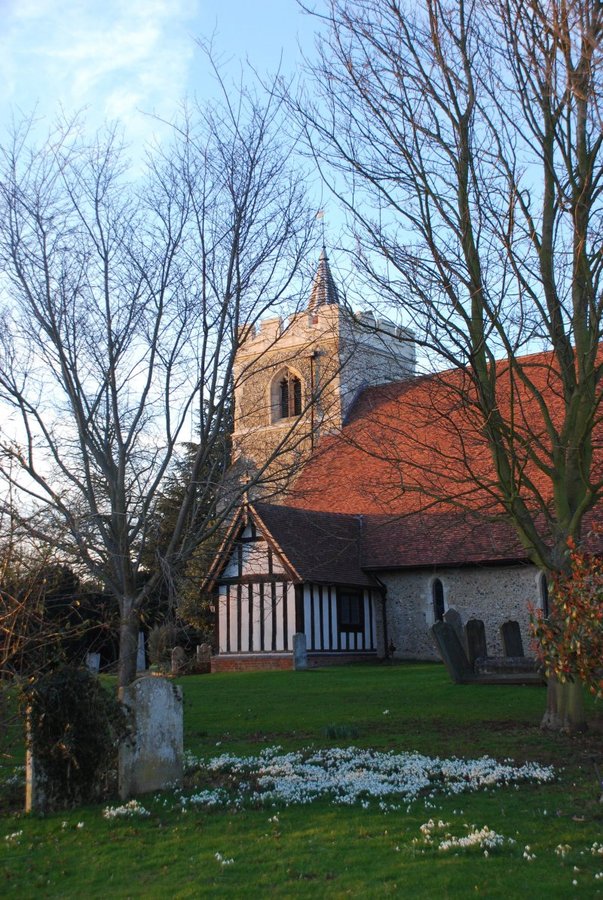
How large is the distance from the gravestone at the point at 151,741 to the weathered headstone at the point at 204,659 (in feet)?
56.5

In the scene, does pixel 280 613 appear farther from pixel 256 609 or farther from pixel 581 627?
pixel 581 627

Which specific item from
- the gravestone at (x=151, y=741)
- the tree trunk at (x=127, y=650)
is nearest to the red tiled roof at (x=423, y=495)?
the tree trunk at (x=127, y=650)

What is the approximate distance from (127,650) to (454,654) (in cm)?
795

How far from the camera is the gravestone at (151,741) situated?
805cm

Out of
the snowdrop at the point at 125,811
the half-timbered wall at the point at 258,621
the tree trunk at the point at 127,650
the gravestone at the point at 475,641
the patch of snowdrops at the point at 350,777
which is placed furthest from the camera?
the half-timbered wall at the point at 258,621

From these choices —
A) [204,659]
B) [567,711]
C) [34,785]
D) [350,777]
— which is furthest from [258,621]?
[34,785]

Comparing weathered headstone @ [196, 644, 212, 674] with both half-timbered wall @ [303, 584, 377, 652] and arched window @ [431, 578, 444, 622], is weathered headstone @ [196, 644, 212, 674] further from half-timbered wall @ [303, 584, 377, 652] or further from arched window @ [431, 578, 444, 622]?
arched window @ [431, 578, 444, 622]

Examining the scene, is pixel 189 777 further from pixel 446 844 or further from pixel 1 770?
pixel 446 844

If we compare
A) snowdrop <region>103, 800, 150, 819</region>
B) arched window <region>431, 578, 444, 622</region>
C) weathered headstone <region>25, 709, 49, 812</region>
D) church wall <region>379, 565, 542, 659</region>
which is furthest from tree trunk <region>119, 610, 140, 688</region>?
arched window <region>431, 578, 444, 622</region>

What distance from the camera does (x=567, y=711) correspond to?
11016 millimetres

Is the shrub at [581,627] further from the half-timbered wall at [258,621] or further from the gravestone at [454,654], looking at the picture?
the half-timbered wall at [258,621]

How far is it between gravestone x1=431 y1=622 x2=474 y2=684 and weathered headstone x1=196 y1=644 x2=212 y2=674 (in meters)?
10.7

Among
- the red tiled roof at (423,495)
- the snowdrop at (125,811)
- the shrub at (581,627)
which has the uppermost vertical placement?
the red tiled roof at (423,495)

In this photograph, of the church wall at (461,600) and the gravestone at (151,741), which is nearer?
the gravestone at (151,741)
